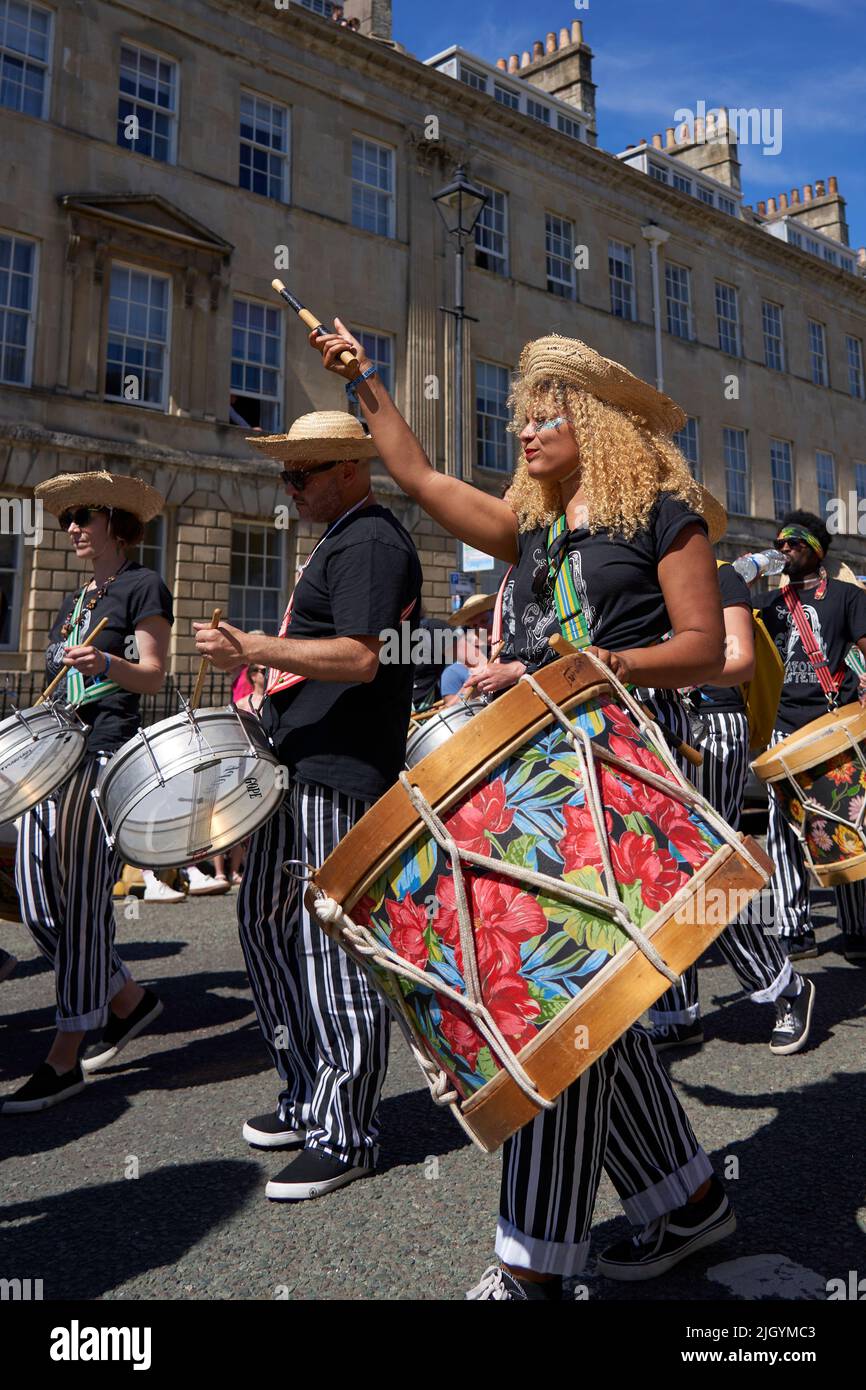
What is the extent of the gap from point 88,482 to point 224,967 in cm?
282

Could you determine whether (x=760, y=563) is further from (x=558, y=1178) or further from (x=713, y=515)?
(x=558, y=1178)

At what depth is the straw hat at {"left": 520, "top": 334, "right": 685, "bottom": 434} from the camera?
2441mm

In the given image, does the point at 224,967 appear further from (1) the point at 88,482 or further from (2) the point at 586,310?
(2) the point at 586,310

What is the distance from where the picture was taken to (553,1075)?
1780 millimetres

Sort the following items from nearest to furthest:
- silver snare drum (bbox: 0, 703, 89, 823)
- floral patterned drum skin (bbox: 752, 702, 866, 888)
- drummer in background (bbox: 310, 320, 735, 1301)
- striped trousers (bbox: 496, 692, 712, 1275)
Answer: striped trousers (bbox: 496, 692, 712, 1275), drummer in background (bbox: 310, 320, 735, 1301), silver snare drum (bbox: 0, 703, 89, 823), floral patterned drum skin (bbox: 752, 702, 866, 888)

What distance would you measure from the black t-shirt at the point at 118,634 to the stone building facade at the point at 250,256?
40.6 ft

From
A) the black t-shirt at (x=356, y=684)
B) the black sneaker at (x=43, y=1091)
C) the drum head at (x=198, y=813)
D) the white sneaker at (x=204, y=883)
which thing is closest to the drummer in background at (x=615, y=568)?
the black t-shirt at (x=356, y=684)

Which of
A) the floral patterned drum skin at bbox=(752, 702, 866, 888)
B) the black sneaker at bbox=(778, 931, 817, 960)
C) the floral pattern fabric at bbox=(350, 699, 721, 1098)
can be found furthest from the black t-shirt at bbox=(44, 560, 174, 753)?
the black sneaker at bbox=(778, 931, 817, 960)

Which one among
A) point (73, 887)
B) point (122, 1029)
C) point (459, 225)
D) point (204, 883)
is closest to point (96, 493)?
point (73, 887)

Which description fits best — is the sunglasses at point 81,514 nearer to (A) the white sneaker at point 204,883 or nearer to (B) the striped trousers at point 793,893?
(B) the striped trousers at point 793,893

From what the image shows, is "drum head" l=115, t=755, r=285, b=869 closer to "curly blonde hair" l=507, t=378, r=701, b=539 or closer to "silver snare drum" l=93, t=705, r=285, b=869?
"silver snare drum" l=93, t=705, r=285, b=869

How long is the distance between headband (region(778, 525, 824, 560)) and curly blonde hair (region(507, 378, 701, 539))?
3211mm

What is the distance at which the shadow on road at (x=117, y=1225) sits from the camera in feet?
7.93

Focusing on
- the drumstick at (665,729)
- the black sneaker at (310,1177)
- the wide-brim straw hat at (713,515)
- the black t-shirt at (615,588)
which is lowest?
the black sneaker at (310,1177)
